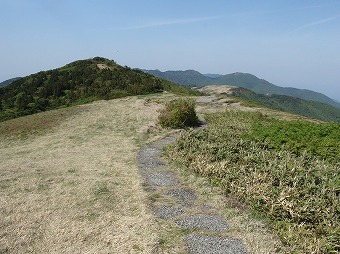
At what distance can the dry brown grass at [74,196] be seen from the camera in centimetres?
798

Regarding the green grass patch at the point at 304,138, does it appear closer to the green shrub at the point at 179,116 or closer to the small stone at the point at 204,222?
the small stone at the point at 204,222

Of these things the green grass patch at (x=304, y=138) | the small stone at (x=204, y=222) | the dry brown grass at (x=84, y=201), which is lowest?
the small stone at (x=204, y=222)

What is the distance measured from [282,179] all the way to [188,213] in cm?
379

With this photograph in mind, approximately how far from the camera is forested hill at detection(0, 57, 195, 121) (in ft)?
204

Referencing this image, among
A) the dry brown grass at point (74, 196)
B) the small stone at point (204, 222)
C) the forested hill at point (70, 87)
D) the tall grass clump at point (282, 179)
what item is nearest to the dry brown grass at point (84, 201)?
the dry brown grass at point (74, 196)

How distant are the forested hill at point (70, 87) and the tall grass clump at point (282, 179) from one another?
119 ft

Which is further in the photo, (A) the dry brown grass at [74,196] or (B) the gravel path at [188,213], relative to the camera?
(A) the dry brown grass at [74,196]

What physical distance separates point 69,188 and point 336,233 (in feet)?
29.2

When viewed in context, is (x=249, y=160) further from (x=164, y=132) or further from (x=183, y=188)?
(x=164, y=132)

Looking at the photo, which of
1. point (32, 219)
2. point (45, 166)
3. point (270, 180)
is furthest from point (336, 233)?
point (45, 166)

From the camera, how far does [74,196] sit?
35.9 feet

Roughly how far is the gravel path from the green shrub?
32.4ft

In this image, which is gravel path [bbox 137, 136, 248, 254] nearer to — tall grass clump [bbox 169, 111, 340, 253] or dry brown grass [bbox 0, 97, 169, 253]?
dry brown grass [bbox 0, 97, 169, 253]

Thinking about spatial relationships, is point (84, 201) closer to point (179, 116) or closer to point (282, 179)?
point (282, 179)
